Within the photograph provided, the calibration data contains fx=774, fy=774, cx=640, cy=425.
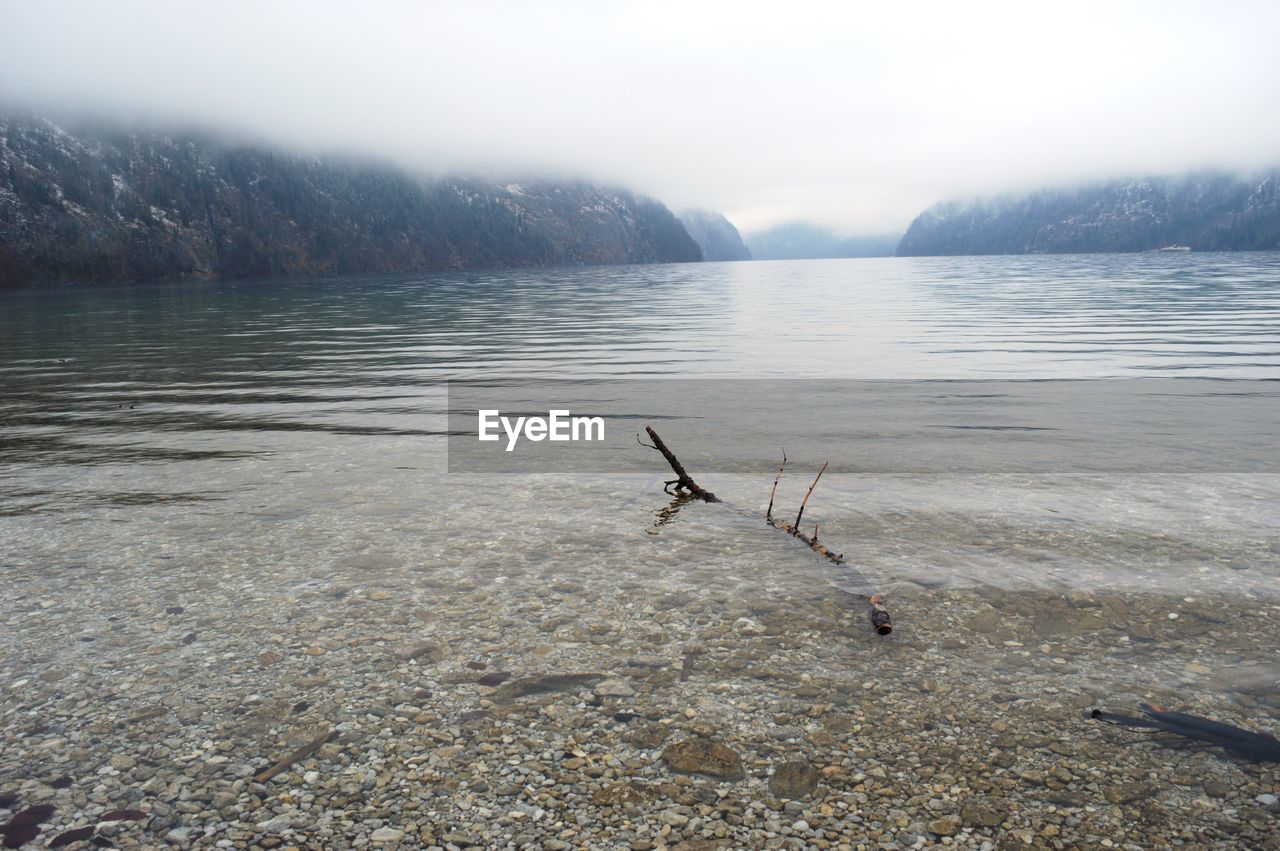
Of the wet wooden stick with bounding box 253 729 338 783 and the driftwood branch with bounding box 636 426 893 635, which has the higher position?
the driftwood branch with bounding box 636 426 893 635

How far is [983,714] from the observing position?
17.5 feet

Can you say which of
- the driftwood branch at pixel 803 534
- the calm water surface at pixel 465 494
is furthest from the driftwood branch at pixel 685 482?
the calm water surface at pixel 465 494

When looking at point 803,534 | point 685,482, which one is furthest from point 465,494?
point 803,534

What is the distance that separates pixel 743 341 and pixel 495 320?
2007cm

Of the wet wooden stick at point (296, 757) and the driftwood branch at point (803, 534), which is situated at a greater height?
the driftwood branch at point (803, 534)

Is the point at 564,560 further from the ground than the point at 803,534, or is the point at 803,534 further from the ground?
the point at 803,534

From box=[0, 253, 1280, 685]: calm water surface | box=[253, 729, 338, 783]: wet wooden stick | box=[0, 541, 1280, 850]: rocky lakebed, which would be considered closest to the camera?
box=[0, 541, 1280, 850]: rocky lakebed

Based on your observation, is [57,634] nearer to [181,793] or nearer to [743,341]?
[181,793]

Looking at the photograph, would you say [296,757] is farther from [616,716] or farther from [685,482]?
[685,482]

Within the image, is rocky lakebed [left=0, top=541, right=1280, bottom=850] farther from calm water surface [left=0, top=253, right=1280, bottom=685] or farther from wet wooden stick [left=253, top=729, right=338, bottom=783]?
calm water surface [left=0, top=253, right=1280, bottom=685]

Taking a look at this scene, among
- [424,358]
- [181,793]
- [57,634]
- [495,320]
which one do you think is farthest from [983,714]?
[495,320]

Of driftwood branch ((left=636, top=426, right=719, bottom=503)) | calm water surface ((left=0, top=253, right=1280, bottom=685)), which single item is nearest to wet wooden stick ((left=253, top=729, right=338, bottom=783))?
calm water surface ((left=0, top=253, right=1280, bottom=685))

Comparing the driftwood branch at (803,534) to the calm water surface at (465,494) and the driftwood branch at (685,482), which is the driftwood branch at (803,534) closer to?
the driftwood branch at (685,482)

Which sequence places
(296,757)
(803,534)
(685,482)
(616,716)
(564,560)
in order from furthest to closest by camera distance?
(685,482) < (803,534) < (564,560) < (616,716) < (296,757)
